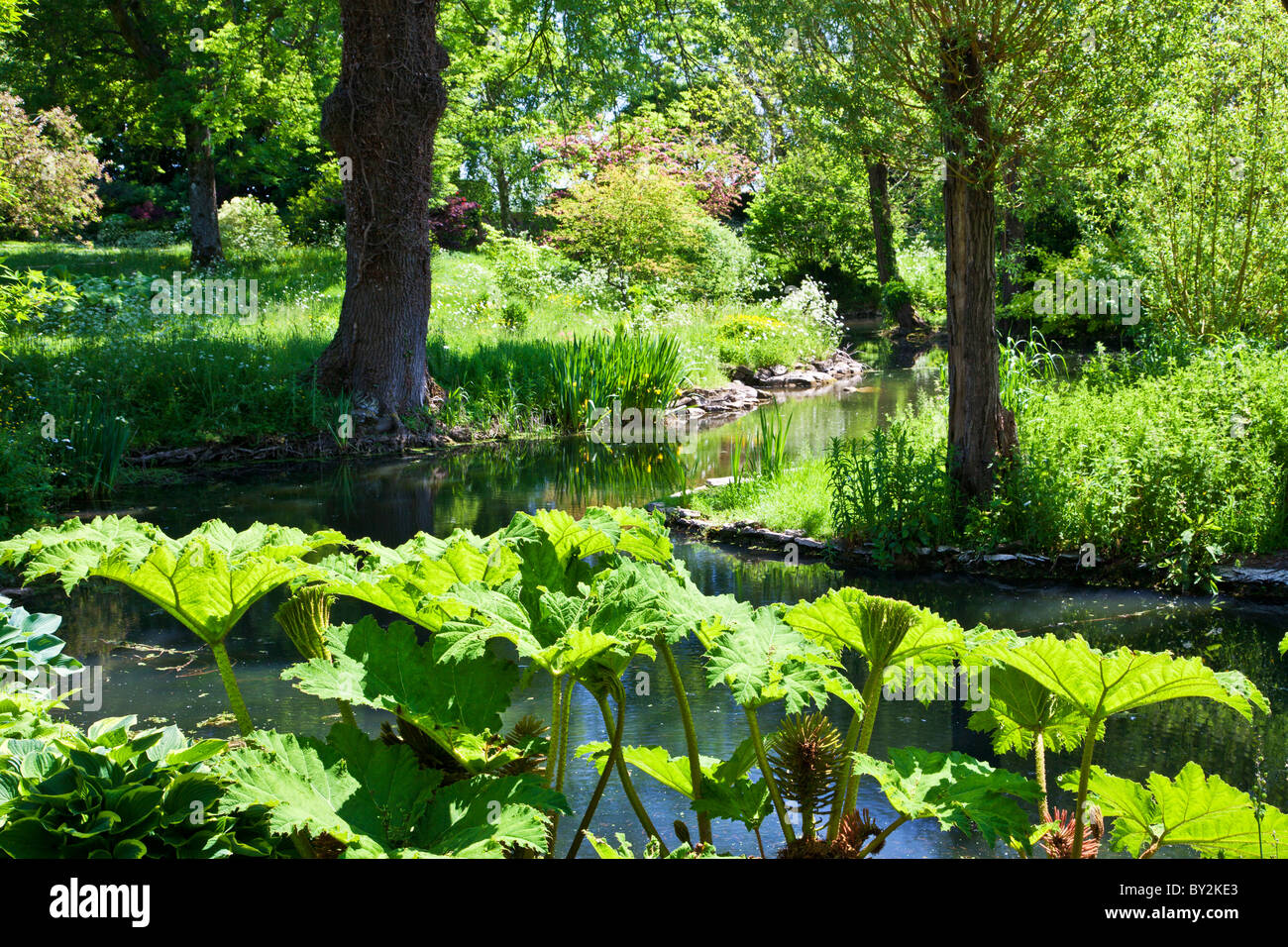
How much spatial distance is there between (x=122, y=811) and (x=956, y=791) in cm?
113

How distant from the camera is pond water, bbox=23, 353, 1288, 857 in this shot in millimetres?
3510

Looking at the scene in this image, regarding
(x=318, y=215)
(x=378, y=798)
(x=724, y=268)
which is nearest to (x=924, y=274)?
(x=724, y=268)

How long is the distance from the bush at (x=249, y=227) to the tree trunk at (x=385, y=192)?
12008 mm

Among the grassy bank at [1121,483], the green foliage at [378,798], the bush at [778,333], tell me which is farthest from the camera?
the bush at [778,333]

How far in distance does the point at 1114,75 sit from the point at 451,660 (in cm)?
601

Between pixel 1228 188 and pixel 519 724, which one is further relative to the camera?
pixel 1228 188

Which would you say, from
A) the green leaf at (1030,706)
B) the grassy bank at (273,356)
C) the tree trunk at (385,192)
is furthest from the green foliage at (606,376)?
the green leaf at (1030,706)

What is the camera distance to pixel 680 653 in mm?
5027

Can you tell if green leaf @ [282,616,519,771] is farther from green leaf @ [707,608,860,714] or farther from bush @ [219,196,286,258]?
bush @ [219,196,286,258]

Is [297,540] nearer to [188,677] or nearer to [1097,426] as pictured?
[188,677]

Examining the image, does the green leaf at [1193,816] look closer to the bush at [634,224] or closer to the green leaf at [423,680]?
the green leaf at [423,680]

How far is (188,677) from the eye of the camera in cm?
460

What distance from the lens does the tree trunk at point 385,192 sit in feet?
34.9

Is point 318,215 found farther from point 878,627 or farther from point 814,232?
point 878,627
